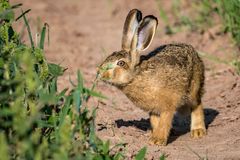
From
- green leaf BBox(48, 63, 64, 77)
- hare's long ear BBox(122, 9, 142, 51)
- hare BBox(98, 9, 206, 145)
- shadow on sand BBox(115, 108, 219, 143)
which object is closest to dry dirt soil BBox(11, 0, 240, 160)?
shadow on sand BBox(115, 108, 219, 143)

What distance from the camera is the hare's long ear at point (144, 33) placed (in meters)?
6.31

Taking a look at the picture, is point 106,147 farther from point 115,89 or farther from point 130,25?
point 115,89

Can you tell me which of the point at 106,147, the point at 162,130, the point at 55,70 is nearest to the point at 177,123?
the point at 162,130

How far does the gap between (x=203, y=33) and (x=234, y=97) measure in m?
2.44

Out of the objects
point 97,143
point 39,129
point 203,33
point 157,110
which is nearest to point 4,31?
point 39,129

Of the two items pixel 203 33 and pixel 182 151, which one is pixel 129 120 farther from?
pixel 203 33

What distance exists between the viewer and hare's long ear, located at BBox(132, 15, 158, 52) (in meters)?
6.31

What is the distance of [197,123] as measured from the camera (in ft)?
21.7

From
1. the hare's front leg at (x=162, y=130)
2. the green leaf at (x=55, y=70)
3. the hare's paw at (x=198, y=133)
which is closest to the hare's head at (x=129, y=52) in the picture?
the hare's front leg at (x=162, y=130)

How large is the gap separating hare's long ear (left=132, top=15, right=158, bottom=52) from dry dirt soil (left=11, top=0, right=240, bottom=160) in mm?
761

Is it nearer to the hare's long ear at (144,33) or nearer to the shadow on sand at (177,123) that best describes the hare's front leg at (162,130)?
the shadow on sand at (177,123)

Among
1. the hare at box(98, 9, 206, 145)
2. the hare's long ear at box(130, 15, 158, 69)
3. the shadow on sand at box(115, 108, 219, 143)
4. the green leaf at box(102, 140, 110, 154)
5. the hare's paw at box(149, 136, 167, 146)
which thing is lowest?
the hare's paw at box(149, 136, 167, 146)

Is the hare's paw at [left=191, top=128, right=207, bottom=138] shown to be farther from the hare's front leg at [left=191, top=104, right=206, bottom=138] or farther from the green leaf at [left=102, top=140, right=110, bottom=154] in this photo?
the green leaf at [left=102, top=140, right=110, bottom=154]

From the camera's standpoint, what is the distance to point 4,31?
5336 millimetres
